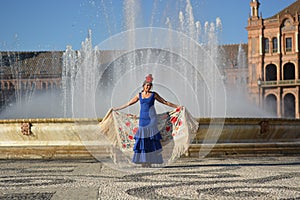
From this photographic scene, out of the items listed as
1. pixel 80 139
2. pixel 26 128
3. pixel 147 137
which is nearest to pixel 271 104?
pixel 80 139

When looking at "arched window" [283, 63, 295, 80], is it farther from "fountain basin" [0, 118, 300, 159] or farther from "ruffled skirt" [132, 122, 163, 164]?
"ruffled skirt" [132, 122, 163, 164]

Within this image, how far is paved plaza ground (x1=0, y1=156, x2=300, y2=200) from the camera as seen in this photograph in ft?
14.6

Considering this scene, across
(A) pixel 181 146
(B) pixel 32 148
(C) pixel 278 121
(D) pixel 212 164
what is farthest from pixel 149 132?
(C) pixel 278 121

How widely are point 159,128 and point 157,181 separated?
1.77m

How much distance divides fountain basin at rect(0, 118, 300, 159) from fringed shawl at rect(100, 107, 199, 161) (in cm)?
159

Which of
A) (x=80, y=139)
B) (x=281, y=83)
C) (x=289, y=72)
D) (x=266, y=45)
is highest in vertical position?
(x=266, y=45)

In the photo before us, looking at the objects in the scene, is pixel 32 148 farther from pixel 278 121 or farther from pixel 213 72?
pixel 213 72

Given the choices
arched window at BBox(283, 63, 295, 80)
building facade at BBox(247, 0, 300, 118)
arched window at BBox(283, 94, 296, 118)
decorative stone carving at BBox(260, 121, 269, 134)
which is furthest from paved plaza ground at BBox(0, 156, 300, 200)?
arched window at BBox(283, 63, 295, 80)

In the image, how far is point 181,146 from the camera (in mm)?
6992

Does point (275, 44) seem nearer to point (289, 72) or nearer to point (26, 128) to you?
point (289, 72)

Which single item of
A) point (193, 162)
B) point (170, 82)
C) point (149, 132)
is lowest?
point (193, 162)

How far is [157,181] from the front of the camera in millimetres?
5449

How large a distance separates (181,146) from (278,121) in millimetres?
3442

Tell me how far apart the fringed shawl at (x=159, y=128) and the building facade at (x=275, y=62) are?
135 feet
